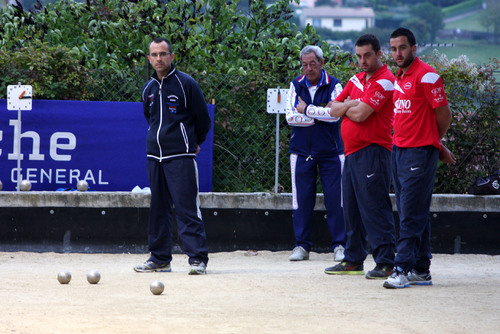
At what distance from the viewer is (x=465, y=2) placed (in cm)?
3991

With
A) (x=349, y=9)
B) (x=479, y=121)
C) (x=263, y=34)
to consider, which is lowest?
(x=479, y=121)

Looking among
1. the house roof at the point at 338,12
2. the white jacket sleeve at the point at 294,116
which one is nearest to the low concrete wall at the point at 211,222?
the white jacket sleeve at the point at 294,116

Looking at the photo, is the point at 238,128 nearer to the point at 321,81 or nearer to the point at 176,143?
the point at 321,81

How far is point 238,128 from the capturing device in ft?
35.3

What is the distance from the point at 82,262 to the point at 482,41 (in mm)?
22272

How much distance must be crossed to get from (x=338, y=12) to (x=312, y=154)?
92.6ft

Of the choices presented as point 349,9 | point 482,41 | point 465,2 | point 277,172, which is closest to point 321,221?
point 277,172

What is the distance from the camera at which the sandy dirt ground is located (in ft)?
17.8

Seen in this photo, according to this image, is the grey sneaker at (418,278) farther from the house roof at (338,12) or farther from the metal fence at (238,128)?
the house roof at (338,12)

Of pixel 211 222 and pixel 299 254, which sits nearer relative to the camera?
pixel 299 254

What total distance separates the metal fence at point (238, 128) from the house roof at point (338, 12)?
25.6 m

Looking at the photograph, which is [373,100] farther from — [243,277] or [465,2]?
[465,2]

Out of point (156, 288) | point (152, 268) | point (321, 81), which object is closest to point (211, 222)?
point (152, 268)

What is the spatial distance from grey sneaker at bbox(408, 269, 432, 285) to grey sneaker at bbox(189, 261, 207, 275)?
192 centimetres
